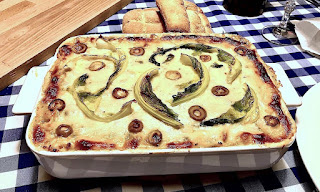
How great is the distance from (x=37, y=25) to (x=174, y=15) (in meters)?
0.91

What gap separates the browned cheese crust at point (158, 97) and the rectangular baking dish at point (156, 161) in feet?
0.12

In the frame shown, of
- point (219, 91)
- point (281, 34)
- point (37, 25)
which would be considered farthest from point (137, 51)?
point (281, 34)

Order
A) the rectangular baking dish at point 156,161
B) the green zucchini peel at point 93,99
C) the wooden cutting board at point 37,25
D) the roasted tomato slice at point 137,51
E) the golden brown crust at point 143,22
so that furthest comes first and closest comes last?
the golden brown crust at point 143,22 < the wooden cutting board at point 37,25 < the roasted tomato slice at point 137,51 < the green zucchini peel at point 93,99 < the rectangular baking dish at point 156,161

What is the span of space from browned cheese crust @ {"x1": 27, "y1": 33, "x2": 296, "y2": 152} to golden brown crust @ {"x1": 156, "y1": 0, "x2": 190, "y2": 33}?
0.88 feet

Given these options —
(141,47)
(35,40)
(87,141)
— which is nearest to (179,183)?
(87,141)

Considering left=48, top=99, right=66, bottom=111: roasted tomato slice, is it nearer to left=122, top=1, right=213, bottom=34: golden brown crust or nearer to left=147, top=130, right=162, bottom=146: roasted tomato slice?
left=147, top=130, right=162, bottom=146: roasted tomato slice

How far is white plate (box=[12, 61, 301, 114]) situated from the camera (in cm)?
114

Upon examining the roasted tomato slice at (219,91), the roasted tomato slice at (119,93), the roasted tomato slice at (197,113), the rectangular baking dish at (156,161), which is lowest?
the rectangular baking dish at (156,161)

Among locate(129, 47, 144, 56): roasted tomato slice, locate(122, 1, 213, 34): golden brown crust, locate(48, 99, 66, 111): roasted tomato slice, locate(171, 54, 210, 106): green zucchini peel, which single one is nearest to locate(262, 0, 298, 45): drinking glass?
locate(122, 1, 213, 34): golden brown crust

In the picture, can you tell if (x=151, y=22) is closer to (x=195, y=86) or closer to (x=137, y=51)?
(x=137, y=51)

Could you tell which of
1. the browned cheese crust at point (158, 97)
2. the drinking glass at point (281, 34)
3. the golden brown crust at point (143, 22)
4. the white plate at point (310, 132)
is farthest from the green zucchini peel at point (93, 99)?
the drinking glass at point (281, 34)

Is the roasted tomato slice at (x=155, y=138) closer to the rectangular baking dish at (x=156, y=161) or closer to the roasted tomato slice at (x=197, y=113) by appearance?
the rectangular baking dish at (x=156, y=161)

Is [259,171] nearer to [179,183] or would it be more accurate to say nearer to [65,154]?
[179,183]

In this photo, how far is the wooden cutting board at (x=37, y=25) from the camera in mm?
1632
